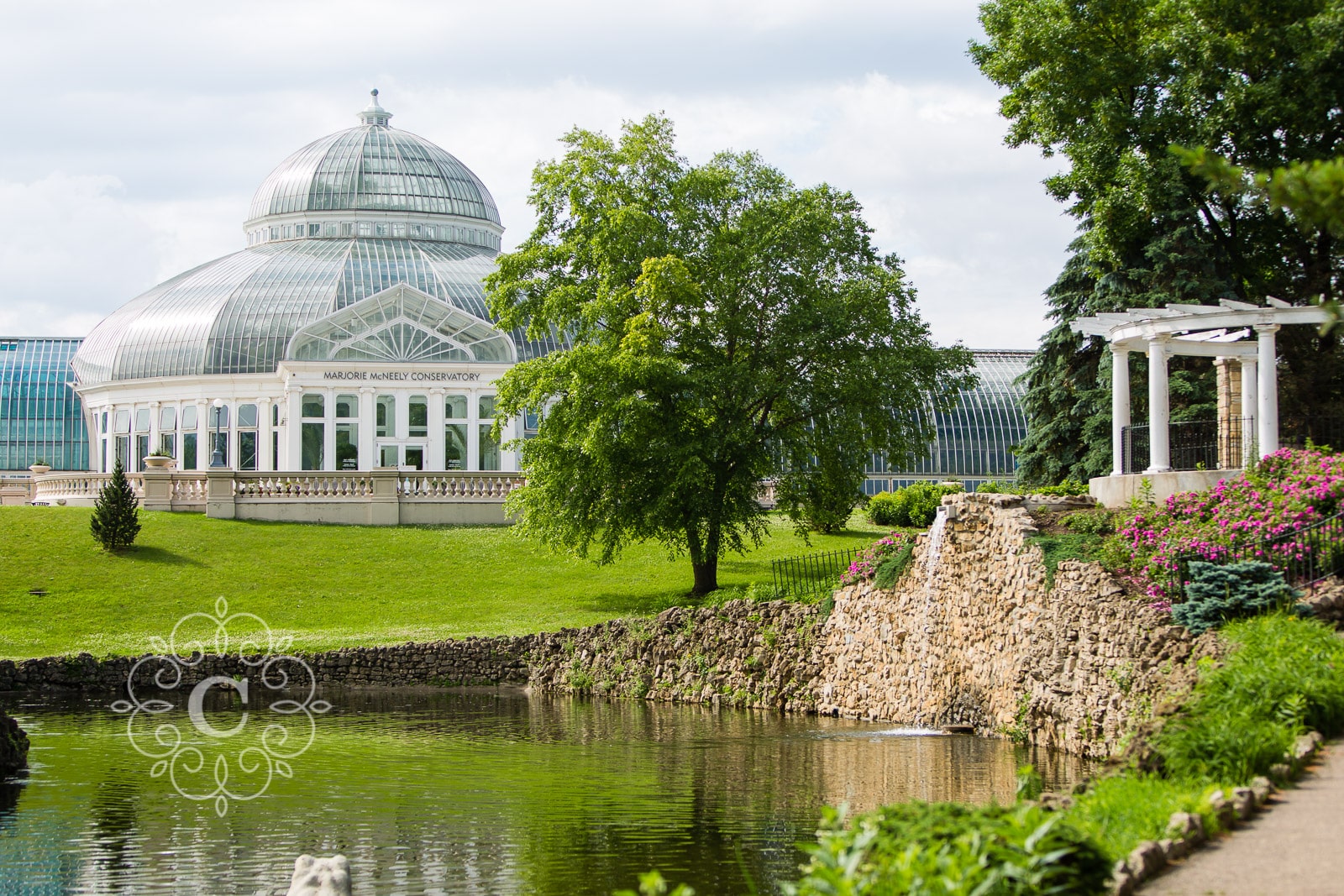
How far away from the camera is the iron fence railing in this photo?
16672 mm

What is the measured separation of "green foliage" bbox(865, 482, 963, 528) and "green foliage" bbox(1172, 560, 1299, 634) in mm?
23192

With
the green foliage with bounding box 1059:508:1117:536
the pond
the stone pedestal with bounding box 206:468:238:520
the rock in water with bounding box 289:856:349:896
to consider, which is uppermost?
the stone pedestal with bounding box 206:468:238:520

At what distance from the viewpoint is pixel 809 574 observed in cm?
3044

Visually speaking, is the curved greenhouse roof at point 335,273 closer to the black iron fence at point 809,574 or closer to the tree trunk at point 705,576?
the tree trunk at point 705,576

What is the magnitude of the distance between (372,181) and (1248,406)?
1853 inches

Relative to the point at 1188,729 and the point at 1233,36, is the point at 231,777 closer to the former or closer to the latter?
the point at 1188,729

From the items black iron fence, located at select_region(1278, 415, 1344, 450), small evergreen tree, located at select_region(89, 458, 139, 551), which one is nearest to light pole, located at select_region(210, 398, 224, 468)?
small evergreen tree, located at select_region(89, 458, 139, 551)

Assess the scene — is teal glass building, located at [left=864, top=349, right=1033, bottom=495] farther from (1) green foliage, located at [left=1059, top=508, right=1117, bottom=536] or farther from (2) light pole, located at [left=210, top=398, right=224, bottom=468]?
(1) green foliage, located at [left=1059, top=508, right=1117, bottom=536]

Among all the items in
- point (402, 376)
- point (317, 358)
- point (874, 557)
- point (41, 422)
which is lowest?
point (874, 557)

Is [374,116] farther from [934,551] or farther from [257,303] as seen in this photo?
[934,551]

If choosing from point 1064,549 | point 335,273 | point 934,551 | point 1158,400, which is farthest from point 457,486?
point 1064,549

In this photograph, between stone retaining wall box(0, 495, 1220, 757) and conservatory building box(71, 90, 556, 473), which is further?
conservatory building box(71, 90, 556, 473)

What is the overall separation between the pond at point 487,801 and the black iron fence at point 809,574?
4036 millimetres

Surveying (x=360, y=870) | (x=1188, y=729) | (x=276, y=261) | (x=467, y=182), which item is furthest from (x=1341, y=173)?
(x=467, y=182)
